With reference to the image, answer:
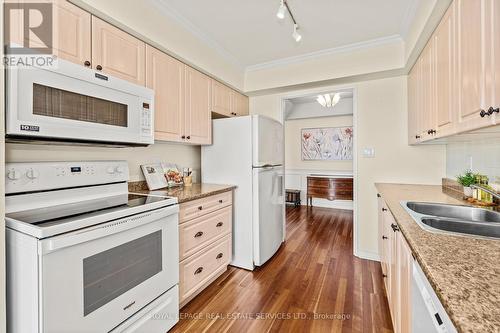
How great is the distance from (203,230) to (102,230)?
0.97 metres

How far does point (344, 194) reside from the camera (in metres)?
4.76

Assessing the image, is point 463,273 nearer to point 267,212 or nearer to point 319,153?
point 267,212

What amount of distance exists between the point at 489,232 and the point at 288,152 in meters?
4.77

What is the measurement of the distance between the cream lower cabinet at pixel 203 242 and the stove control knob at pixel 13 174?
3.11ft

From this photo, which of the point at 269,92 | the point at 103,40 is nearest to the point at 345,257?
the point at 269,92

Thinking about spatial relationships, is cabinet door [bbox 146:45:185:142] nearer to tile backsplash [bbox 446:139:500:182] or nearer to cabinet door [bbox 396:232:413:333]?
cabinet door [bbox 396:232:413:333]

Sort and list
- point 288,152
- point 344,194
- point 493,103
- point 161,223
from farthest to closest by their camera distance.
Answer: point 288,152 < point 344,194 < point 161,223 < point 493,103

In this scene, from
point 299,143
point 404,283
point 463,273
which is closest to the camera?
point 463,273

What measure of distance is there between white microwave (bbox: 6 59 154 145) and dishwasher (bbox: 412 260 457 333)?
5.63 ft

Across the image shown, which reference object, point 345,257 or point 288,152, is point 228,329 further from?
point 288,152

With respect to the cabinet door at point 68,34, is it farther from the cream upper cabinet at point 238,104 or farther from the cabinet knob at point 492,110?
the cabinet knob at point 492,110

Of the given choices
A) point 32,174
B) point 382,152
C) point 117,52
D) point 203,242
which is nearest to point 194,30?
point 117,52

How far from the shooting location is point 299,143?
18.7ft

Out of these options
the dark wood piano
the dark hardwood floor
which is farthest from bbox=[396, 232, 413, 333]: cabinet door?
the dark wood piano
